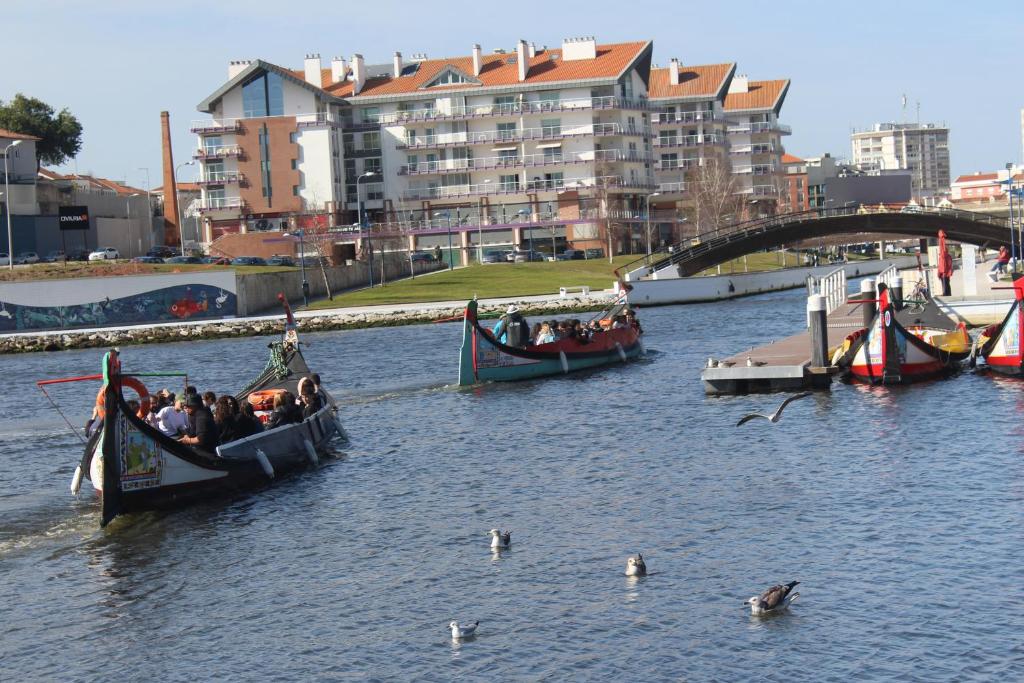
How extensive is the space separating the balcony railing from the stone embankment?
161 ft

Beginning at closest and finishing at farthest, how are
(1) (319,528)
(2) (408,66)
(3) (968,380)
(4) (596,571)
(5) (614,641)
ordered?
(5) (614,641), (4) (596,571), (1) (319,528), (3) (968,380), (2) (408,66)

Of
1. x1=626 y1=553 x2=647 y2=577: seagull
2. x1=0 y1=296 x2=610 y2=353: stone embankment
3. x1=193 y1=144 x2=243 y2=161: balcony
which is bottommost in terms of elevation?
x1=626 y1=553 x2=647 y2=577: seagull

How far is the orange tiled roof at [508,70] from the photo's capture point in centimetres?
13500

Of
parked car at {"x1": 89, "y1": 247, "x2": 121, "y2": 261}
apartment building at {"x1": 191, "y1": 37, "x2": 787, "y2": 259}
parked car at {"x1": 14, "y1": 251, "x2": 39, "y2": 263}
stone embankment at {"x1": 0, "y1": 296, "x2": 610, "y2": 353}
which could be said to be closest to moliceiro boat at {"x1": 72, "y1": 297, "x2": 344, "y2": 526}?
stone embankment at {"x1": 0, "y1": 296, "x2": 610, "y2": 353}

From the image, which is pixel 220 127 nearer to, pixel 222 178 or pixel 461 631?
pixel 222 178

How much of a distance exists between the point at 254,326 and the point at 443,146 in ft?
183

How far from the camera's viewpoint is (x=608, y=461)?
33.6m

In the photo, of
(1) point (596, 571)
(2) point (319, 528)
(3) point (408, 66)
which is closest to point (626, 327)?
(2) point (319, 528)

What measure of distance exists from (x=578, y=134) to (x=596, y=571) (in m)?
113

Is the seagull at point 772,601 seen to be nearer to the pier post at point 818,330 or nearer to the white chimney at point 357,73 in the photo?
the pier post at point 818,330

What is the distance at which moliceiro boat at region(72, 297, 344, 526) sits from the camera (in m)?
27.8

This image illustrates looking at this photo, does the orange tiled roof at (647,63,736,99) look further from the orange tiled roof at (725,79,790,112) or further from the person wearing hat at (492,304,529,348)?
the person wearing hat at (492,304,529,348)

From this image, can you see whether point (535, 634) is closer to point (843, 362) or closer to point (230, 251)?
point (843, 362)

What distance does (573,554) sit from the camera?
2436 cm
